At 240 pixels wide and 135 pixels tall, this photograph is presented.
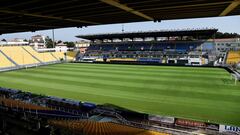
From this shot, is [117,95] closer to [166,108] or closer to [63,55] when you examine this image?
[166,108]

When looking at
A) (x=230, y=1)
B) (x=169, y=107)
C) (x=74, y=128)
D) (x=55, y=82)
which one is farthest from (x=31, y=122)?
(x=55, y=82)

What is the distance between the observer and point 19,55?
4988 cm

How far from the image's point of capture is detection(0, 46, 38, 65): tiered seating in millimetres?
48000

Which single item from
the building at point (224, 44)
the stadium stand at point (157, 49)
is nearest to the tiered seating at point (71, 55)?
the stadium stand at point (157, 49)

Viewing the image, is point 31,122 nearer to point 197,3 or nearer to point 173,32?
point 197,3

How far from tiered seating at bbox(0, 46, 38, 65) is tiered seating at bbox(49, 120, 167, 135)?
38129mm

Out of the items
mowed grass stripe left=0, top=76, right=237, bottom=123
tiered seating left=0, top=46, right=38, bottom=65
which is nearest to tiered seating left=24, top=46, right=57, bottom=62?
tiered seating left=0, top=46, right=38, bottom=65

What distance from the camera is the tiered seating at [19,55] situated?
48.0m

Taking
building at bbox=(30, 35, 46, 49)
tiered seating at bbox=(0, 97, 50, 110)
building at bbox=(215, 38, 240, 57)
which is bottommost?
tiered seating at bbox=(0, 97, 50, 110)

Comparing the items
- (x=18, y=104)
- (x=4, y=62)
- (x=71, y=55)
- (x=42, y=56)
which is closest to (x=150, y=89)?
(x=18, y=104)

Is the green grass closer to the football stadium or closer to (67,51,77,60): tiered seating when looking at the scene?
the football stadium

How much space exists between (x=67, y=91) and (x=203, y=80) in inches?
581

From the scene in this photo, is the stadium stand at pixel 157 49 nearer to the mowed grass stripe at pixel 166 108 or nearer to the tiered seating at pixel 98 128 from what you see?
the mowed grass stripe at pixel 166 108

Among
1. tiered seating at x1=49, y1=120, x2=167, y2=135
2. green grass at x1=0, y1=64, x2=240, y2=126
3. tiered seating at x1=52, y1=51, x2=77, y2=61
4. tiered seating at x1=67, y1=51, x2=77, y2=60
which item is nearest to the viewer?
tiered seating at x1=49, y1=120, x2=167, y2=135
